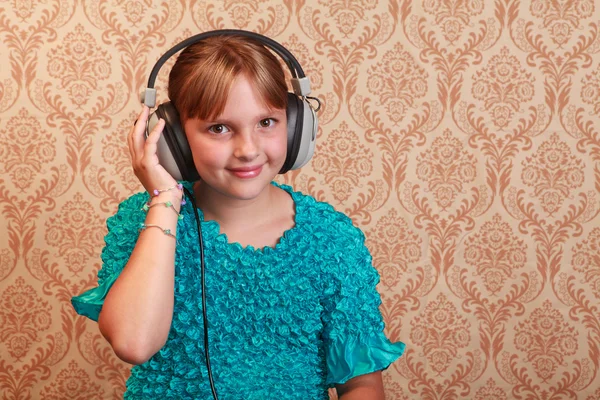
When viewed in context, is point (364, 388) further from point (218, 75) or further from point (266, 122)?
point (218, 75)

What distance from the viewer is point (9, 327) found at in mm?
2223

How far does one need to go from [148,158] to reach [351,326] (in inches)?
18.1

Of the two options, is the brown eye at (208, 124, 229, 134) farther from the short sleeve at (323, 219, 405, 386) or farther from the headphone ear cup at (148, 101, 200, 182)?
the short sleeve at (323, 219, 405, 386)

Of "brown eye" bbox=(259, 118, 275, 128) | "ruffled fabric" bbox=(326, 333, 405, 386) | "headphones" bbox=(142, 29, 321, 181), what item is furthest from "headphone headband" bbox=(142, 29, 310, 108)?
"ruffled fabric" bbox=(326, 333, 405, 386)

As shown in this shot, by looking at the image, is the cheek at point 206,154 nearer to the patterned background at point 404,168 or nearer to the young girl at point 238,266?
the young girl at point 238,266

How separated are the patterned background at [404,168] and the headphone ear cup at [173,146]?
3.22 feet

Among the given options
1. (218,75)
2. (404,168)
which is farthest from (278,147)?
(404,168)

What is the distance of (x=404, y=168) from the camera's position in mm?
2174

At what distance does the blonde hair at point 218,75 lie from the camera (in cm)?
114

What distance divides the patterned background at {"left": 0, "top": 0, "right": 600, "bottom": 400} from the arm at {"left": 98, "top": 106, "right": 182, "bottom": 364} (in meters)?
1.02

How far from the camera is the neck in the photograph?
1283 mm

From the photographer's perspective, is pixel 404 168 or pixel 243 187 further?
pixel 404 168

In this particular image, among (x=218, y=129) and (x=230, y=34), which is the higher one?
(x=230, y=34)

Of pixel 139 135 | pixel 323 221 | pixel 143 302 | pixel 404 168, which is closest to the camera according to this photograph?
pixel 143 302
